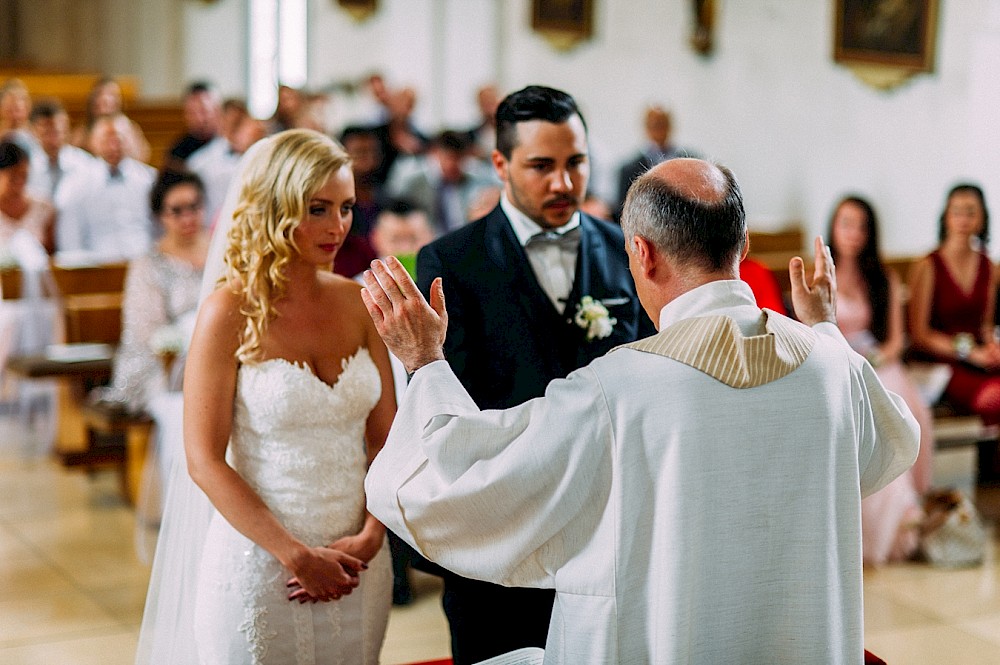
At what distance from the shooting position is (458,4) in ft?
47.5

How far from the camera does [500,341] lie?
3031mm

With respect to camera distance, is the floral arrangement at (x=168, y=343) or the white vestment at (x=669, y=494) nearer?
the white vestment at (x=669, y=494)

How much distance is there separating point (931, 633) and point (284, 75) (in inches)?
582

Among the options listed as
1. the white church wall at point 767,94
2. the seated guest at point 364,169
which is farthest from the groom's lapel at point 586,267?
the seated guest at point 364,169

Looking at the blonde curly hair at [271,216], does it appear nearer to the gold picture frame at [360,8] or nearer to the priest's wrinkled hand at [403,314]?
the priest's wrinkled hand at [403,314]

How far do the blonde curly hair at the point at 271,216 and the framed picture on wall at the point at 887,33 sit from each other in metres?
6.71

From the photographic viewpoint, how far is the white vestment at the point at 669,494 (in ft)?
6.91

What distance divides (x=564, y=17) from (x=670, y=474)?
11119 mm

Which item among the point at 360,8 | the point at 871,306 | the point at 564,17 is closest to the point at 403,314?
the point at 871,306

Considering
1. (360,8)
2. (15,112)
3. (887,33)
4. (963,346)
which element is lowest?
(963,346)

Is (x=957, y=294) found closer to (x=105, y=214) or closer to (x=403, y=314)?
(x=403, y=314)

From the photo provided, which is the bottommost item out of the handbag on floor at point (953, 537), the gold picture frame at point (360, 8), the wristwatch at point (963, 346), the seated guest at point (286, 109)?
the handbag on floor at point (953, 537)

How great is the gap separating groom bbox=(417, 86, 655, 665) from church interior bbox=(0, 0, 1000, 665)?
1298 mm

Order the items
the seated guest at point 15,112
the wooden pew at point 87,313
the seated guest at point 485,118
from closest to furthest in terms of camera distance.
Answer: the wooden pew at point 87,313 → the seated guest at point 15,112 → the seated guest at point 485,118
